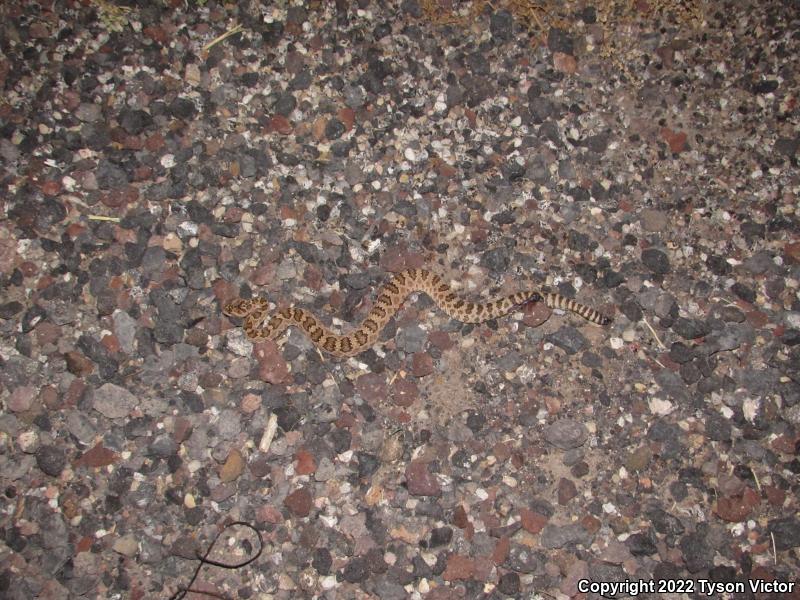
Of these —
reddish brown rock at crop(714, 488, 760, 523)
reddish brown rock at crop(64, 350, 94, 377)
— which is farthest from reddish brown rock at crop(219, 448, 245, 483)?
reddish brown rock at crop(714, 488, 760, 523)

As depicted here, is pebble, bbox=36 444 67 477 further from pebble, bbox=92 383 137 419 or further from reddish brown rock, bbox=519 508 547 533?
reddish brown rock, bbox=519 508 547 533

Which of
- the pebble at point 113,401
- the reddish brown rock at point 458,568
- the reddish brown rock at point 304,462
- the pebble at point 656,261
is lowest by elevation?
the reddish brown rock at point 458,568

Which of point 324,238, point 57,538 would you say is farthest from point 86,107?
point 57,538

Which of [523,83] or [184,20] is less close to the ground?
[184,20]

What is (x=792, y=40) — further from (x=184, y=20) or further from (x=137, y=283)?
(x=137, y=283)

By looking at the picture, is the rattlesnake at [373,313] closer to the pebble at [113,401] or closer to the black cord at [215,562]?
the pebble at [113,401]

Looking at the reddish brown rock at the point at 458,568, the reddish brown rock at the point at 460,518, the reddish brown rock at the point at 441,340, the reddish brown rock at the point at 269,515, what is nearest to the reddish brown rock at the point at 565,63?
the reddish brown rock at the point at 441,340
